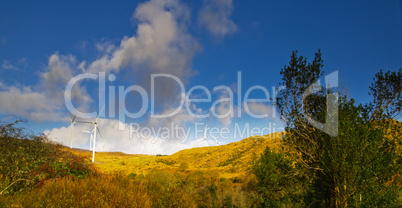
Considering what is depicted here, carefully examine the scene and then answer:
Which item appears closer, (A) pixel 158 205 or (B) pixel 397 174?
(A) pixel 158 205

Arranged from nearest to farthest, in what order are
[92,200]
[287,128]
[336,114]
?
[92,200] < [336,114] < [287,128]

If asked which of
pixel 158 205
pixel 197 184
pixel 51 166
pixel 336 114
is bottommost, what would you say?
pixel 197 184

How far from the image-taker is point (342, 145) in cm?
966

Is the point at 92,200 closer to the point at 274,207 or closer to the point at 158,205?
the point at 158,205

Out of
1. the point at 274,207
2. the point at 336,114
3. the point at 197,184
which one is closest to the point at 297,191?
the point at 336,114

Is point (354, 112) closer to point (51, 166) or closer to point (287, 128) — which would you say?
point (287, 128)

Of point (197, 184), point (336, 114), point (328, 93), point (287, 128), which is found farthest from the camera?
point (197, 184)

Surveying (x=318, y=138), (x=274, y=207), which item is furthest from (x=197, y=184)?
(x=318, y=138)

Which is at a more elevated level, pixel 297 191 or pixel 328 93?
pixel 328 93

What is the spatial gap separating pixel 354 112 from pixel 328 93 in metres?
1.56

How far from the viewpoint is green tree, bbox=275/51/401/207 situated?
9.51 m

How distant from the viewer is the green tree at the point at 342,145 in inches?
374

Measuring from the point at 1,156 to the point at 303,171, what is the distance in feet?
51.8

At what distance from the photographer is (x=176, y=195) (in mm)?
9930
